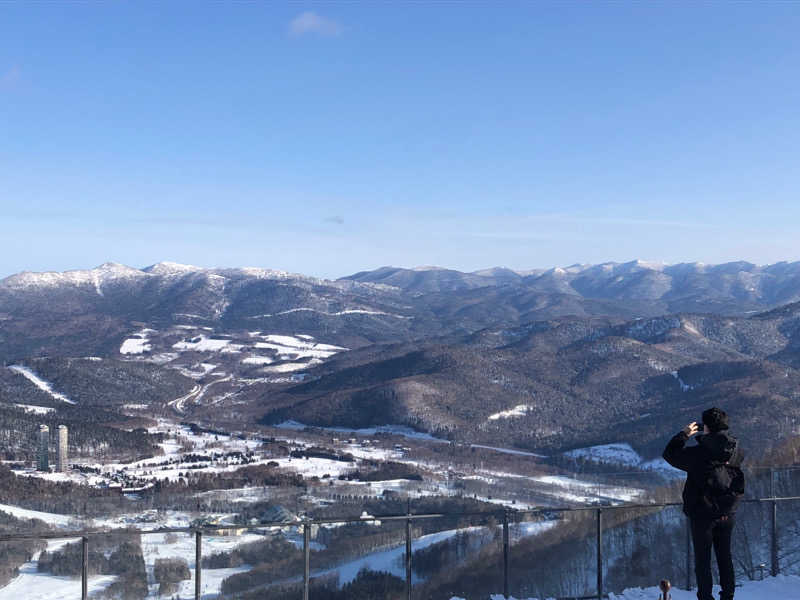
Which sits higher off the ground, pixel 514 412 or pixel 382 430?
pixel 514 412

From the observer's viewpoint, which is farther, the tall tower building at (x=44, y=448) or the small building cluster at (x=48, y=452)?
the tall tower building at (x=44, y=448)

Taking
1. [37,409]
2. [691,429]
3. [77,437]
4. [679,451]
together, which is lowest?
[77,437]

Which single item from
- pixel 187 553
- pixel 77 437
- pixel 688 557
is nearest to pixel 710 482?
pixel 688 557

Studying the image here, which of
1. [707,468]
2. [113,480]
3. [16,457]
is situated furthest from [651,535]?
[16,457]

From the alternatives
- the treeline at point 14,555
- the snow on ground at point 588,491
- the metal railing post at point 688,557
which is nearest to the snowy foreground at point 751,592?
the metal railing post at point 688,557

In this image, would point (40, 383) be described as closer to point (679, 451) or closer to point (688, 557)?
point (688, 557)

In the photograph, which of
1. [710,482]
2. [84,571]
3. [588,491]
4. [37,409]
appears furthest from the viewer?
[37,409]

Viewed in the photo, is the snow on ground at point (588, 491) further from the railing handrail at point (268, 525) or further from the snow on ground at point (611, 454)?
the snow on ground at point (611, 454)
